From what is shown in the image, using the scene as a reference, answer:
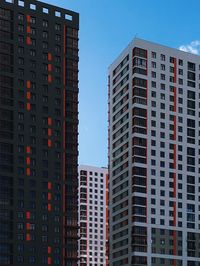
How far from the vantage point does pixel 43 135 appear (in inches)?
6181

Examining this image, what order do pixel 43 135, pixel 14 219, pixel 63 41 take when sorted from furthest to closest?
1. pixel 63 41
2. pixel 43 135
3. pixel 14 219

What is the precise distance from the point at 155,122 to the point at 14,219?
158ft

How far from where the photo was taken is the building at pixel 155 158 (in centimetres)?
15962

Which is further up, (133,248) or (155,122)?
(155,122)

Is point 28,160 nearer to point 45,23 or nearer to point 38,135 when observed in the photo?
point 38,135

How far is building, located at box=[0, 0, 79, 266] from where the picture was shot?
14788 cm

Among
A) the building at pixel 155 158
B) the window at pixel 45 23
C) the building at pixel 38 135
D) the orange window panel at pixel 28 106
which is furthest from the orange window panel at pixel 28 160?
the window at pixel 45 23

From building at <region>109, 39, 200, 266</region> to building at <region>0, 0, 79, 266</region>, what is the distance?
15432 millimetres

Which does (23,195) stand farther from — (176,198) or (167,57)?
(167,57)

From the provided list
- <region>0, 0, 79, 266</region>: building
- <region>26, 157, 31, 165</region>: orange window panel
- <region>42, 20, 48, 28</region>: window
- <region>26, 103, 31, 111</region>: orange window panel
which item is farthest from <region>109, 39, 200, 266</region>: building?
<region>26, 103, 31, 111</region>: orange window panel

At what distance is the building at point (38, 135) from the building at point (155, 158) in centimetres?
1543

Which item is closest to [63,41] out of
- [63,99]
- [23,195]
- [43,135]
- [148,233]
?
[63,99]

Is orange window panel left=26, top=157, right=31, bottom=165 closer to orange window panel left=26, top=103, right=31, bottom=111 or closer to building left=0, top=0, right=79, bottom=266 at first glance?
building left=0, top=0, right=79, bottom=266

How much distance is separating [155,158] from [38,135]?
3267 centimetres
